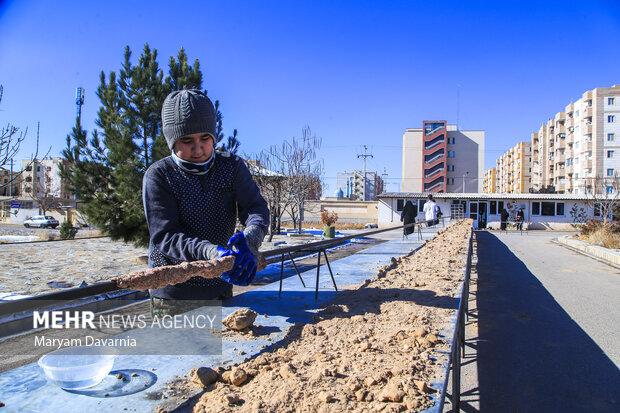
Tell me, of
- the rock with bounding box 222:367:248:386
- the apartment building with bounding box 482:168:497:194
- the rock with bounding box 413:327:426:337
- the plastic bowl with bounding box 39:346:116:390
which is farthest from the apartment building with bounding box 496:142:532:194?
the plastic bowl with bounding box 39:346:116:390

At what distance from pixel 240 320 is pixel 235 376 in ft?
1.83

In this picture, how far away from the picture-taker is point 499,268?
11.3m

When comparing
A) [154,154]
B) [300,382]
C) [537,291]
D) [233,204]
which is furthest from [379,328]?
[154,154]

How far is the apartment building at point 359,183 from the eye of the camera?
10134 cm

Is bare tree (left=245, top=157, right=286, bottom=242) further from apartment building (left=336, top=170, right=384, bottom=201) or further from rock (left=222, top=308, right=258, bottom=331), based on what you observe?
apartment building (left=336, top=170, right=384, bottom=201)

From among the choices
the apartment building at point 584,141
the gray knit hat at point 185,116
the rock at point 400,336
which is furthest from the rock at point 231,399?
the apartment building at point 584,141

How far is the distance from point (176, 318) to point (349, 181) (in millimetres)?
110255

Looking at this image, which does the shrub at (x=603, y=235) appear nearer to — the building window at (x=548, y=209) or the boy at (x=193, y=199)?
the building window at (x=548, y=209)

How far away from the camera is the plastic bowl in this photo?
125cm

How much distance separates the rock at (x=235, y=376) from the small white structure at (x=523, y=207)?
115 ft

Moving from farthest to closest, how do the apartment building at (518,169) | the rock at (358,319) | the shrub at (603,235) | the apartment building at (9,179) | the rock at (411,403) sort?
the apartment building at (518,169), the shrub at (603,235), the apartment building at (9,179), the rock at (358,319), the rock at (411,403)

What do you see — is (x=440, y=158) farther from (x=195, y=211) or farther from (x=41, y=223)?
(x=195, y=211)

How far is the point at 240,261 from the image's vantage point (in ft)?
5.28

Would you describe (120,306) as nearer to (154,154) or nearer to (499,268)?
(154,154)
